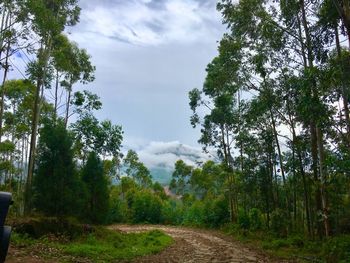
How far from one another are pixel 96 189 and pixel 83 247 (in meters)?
12.1

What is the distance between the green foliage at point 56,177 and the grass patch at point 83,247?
1.76m

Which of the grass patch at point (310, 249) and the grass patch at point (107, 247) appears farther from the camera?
the grass patch at point (107, 247)

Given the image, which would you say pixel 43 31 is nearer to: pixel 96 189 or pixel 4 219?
pixel 96 189

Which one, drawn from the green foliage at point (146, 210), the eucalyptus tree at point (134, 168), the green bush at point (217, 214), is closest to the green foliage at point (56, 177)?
the green bush at point (217, 214)

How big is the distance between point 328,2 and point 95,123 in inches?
743

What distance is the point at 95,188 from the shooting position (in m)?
23.4

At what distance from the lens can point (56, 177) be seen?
16094 millimetres

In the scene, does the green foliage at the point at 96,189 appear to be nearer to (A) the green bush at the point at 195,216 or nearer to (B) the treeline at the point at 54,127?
(B) the treeline at the point at 54,127

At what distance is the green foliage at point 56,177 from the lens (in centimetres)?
1590

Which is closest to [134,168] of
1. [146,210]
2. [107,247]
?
[146,210]

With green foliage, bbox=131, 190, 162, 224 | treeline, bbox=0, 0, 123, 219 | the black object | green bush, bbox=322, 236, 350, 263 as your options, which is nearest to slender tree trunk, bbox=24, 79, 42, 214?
treeline, bbox=0, 0, 123, 219

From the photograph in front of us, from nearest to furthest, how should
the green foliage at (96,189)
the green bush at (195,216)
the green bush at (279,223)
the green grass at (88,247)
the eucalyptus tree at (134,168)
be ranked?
the green grass at (88,247) → the green bush at (279,223) → the green foliage at (96,189) → the green bush at (195,216) → the eucalyptus tree at (134,168)

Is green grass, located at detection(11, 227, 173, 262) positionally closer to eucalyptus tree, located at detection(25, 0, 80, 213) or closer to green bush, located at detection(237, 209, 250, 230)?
eucalyptus tree, located at detection(25, 0, 80, 213)

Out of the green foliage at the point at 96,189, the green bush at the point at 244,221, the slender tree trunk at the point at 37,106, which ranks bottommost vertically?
the green bush at the point at 244,221
